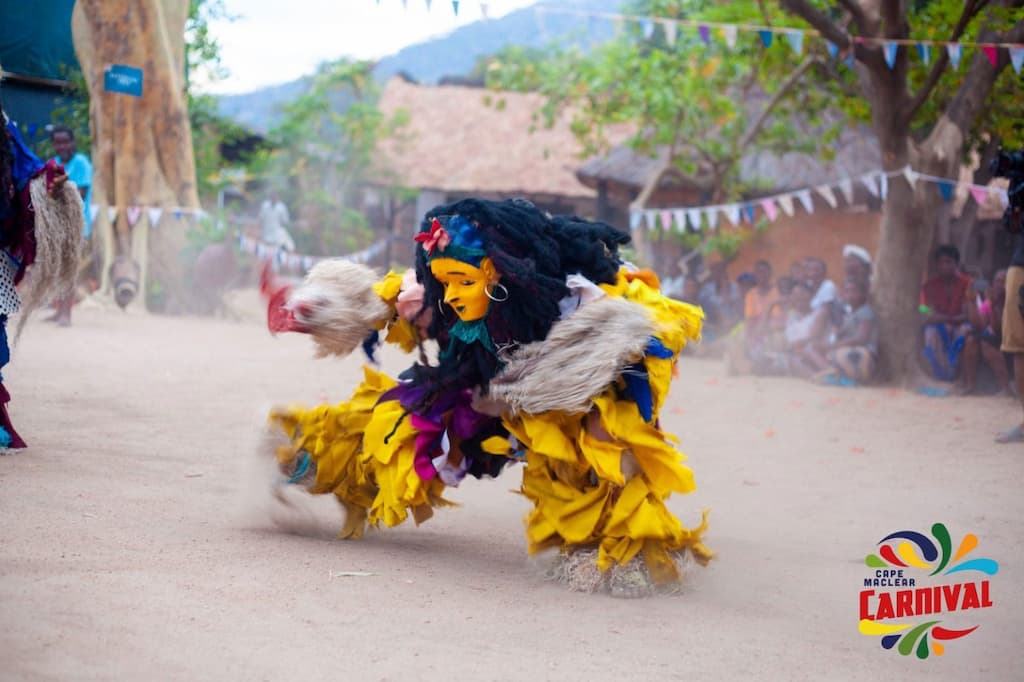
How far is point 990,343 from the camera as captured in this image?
968 cm

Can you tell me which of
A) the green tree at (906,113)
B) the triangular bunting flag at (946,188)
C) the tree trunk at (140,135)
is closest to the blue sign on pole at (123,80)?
the tree trunk at (140,135)

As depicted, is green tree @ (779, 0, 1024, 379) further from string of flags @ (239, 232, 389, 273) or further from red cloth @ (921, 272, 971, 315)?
string of flags @ (239, 232, 389, 273)

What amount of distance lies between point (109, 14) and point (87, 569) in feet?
38.1

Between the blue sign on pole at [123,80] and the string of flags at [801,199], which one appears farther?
the blue sign on pole at [123,80]

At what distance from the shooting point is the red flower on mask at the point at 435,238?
357 centimetres

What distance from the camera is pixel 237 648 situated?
271 cm

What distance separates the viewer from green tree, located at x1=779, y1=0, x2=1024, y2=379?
943 cm

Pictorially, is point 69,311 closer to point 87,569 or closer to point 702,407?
point 702,407

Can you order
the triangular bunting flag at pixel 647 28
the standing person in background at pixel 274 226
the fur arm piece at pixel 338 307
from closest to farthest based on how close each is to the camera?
the fur arm piece at pixel 338 307 → the triangular bunting flag at pixel 647 28 → the standing person in background at pixel 274 226

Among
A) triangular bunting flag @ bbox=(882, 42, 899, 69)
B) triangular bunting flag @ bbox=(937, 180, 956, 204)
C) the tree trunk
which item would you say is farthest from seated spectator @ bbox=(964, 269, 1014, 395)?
the tree trunk

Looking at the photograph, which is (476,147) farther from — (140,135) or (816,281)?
(816,281)

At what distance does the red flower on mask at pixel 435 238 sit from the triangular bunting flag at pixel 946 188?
775 cm

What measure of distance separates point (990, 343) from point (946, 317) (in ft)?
1.72

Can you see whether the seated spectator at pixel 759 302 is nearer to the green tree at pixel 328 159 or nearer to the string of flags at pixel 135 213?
the string of flags at pixel 135 213
